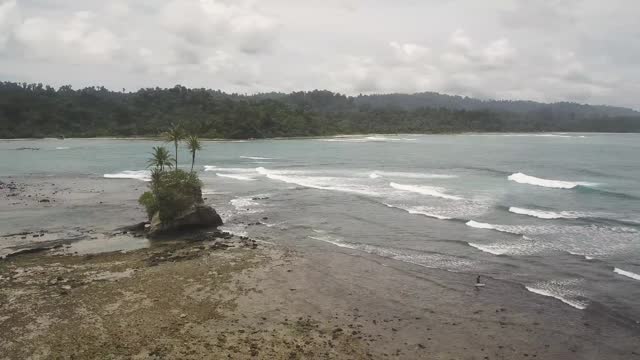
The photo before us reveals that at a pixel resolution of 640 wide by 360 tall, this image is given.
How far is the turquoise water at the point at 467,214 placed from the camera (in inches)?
1030

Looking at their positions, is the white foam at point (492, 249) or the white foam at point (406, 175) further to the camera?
the white foam at point (406, 175)

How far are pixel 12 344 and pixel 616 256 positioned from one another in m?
27.4

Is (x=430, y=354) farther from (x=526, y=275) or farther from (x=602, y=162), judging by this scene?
(x=602, y=162)

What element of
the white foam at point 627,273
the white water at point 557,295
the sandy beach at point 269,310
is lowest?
the sandy beach at point 269,310

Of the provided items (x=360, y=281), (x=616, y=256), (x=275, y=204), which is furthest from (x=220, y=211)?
(x=616, y=256)

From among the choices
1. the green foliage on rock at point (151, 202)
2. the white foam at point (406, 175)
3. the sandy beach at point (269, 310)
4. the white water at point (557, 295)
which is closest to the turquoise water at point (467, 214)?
the white water at point (557, 295)

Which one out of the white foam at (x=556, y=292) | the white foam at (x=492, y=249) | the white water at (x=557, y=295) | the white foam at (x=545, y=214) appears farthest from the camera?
the white foam at (x=545, y=214)

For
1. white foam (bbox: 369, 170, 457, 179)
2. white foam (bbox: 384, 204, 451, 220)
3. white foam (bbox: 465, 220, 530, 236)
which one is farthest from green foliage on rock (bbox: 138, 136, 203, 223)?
white foam (bbox: 369, 170, 457, 179)

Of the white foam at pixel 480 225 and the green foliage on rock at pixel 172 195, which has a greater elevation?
the green foliage on rock at pixel 172 195

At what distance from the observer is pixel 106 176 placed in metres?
68.3

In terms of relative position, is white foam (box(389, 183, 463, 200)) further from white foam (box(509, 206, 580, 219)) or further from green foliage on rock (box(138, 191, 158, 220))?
green foliage on rock (box(138, 191, 158, 220))

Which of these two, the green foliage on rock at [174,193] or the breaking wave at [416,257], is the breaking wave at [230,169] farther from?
the breaking wave at [416,257]

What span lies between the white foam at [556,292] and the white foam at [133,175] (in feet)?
167

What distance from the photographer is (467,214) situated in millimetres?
40125
